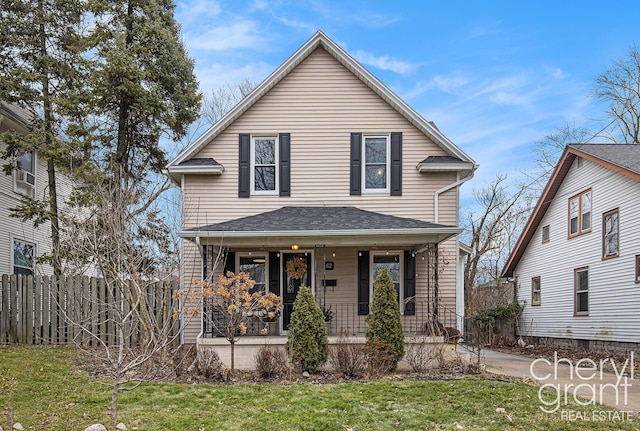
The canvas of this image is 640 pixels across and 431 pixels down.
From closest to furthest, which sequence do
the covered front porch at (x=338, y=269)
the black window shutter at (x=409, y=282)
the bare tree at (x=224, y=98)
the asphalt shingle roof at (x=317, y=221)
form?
the asphalt shingle roof at (x=317, y=221)
the covered front porch at (x=338, y=269)
the black window shutter at (x=409, y=282)
the bare tree at (x=224, y=98)

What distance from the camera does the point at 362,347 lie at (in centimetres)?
953

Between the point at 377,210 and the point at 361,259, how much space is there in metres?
1.29

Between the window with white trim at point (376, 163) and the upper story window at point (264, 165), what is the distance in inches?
89.0

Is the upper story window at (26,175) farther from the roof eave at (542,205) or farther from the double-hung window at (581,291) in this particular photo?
the double-hung window at (581,291)

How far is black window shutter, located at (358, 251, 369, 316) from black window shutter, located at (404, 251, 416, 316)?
93 centimetres

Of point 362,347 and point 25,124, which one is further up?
point 25,124

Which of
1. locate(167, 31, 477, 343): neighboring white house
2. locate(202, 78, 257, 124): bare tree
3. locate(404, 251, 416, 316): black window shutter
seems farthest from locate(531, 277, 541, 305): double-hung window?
locate(202, 78, 257, 124): bare tree

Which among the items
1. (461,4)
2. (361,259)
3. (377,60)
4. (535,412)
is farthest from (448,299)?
(377,60)

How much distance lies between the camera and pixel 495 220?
1078 inches

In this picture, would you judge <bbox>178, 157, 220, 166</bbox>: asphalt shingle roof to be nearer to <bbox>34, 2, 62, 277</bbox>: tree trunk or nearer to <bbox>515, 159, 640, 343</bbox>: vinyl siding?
<bbox>34, 2, 62, 277</bbox>: tree trunk

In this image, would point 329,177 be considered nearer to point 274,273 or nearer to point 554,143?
point 274,273

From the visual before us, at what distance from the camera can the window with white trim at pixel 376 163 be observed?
12789 mm

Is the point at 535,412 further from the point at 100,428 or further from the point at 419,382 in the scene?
the point at 100,428

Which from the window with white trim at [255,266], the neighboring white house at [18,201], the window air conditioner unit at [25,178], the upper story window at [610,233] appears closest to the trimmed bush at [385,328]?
the window with white trim at [255,266]
